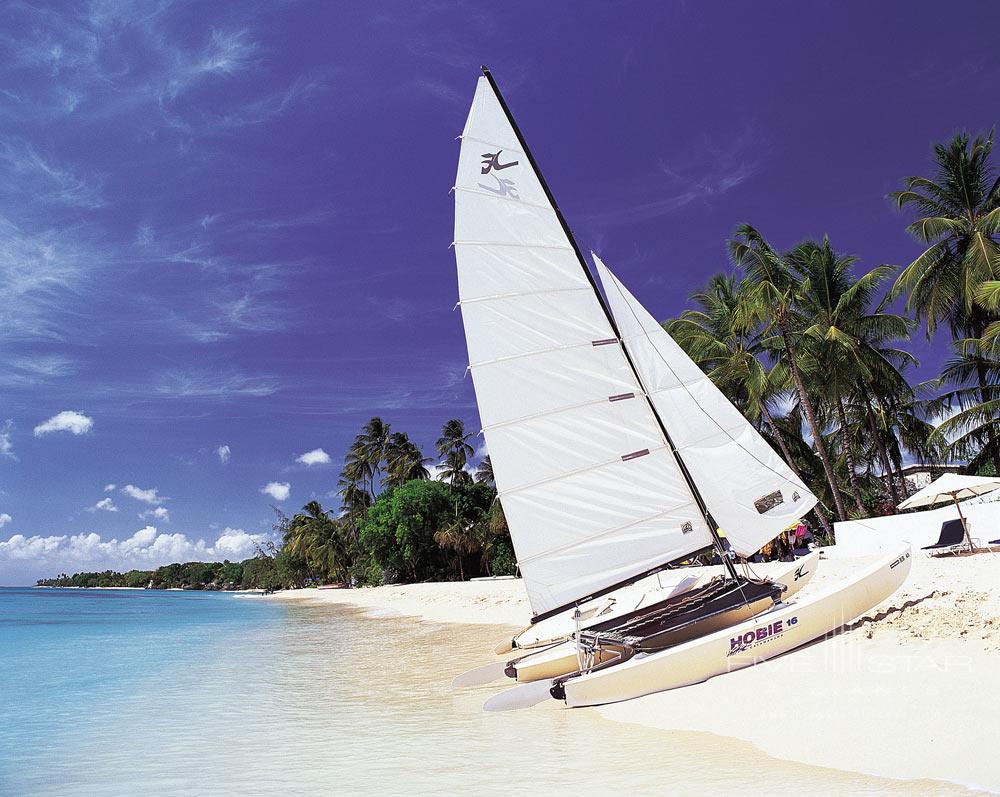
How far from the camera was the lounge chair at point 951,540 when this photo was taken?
14.7 meters

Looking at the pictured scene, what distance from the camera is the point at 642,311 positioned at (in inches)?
372

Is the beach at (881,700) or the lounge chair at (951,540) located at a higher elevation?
the lounge chair at (951,540)

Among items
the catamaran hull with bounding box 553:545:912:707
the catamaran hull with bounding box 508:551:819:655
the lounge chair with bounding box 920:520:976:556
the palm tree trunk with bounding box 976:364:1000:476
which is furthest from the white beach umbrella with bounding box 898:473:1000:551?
the catamaran hull with bounding box 553:545:912:707

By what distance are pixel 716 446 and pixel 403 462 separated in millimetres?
53761

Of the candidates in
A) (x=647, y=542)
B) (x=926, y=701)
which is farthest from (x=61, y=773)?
(x=926, y=701)

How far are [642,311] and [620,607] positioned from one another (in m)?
4.96

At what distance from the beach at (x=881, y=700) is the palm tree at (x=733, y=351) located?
17.3 m

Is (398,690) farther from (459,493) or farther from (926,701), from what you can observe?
(459,493)

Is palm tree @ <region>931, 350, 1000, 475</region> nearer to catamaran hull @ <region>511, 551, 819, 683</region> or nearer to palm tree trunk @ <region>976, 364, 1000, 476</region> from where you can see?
palm tree trunk @ <region>976, 364, 1000, 476</region>

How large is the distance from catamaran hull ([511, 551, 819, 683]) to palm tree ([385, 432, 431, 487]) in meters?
50.5

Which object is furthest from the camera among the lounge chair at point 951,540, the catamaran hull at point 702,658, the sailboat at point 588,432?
the lounge chair at point 951,540

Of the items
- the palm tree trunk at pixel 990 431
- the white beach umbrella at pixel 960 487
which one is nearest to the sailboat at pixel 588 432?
the white beach umbrella at pixel 960 487

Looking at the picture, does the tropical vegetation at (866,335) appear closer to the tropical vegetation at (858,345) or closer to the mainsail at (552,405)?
the tropical vegetation at (858,345)

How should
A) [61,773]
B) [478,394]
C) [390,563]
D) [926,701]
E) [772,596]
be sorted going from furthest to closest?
1. [390,563]
2. [478,394]
3. [772,596]
4. [61,773]
5. [926,701]
